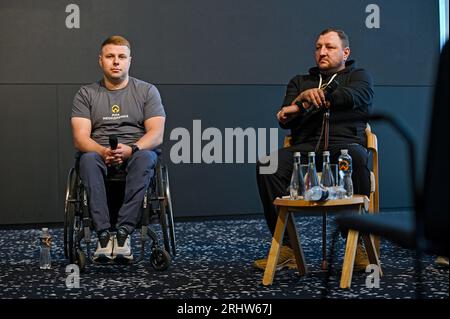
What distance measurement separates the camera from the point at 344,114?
3582 millimetres

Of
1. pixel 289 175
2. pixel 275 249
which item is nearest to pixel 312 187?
pixel 275 249

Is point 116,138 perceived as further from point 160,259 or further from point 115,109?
point 160,259

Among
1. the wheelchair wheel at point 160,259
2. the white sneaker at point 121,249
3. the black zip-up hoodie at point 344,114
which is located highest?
the black zip-up hoodie at point 344,114

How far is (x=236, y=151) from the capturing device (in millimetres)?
5531

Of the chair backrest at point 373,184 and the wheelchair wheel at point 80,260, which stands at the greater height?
the chair backrest at point 373,184

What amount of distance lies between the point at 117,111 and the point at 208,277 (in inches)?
39.5

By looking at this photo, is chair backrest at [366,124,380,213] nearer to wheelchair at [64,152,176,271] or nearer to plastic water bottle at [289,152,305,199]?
plastic water bottle at [289,152,305,199]

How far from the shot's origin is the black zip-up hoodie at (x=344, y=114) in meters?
3.49

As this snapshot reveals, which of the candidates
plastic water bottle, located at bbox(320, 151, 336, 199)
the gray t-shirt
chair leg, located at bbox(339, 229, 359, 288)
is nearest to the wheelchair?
the gray t-shirt

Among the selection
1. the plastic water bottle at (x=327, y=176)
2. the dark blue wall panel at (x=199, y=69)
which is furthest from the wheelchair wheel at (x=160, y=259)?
the dark blue wall panel at (x=199, y=69)

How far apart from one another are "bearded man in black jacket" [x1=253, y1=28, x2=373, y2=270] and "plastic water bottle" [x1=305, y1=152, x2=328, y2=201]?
311mm

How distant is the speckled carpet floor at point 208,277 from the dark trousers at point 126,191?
24 cm

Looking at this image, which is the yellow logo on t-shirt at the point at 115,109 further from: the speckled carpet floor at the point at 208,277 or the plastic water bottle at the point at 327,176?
the plastic water bottle at the point at 327,176

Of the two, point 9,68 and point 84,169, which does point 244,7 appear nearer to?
point 9,68
